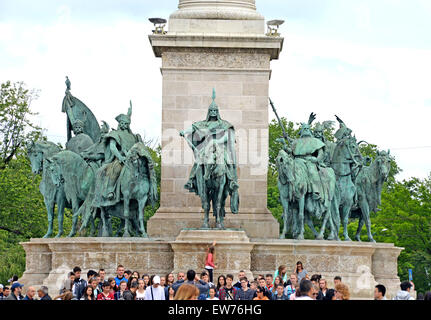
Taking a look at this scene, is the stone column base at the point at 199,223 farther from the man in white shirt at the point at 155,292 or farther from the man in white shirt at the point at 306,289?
the man in white shirt at the point at 306,289

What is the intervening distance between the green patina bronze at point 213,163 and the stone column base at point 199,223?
306 cm

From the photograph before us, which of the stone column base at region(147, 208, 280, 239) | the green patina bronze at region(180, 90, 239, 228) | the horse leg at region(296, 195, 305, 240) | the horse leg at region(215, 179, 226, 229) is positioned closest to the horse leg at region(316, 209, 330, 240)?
the horse leg at region(296, 195, 305, 240)

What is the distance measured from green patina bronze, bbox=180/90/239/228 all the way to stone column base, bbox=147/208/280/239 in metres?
3.06

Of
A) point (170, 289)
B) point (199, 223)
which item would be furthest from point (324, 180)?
point (170, 289)

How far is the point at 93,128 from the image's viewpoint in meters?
32.4

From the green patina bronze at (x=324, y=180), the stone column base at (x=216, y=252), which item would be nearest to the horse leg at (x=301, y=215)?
the green patina bronze at (x=324, y=180)

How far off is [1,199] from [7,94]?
5326mm

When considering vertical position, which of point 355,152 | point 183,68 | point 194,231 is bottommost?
point 194,231

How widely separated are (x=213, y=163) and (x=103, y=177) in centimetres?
365

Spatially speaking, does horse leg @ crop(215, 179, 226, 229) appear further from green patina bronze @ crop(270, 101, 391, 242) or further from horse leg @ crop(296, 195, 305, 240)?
horse leg @ crop(296, 195, 305, 240)

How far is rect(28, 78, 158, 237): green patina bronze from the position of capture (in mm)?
28141

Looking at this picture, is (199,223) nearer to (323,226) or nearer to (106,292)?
(323,226)
